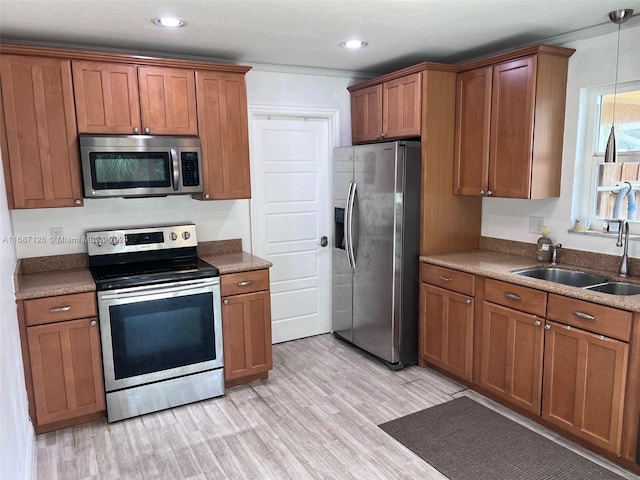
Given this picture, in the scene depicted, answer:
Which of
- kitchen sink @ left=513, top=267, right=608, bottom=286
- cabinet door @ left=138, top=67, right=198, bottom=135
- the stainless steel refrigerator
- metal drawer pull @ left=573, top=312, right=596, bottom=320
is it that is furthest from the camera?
the stainless steel refrigerator

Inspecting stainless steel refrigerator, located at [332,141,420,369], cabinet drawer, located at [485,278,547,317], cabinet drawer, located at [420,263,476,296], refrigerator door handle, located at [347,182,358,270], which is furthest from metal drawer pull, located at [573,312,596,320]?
refrigerator door handle, located at [347,182,358,270]

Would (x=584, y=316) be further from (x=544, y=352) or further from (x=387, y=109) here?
(x=387, y=109)

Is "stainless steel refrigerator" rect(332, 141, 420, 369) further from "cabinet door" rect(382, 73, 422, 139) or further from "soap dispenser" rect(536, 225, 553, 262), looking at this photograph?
"soap dispenser" rect(536, 225, 553, 262)

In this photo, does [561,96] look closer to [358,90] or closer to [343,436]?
[358,90]

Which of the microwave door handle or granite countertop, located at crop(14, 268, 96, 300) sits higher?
the microwave door handle

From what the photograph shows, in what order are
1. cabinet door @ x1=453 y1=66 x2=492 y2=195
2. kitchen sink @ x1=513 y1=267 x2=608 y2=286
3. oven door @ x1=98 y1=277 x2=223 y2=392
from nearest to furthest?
oven door @ x1=98 y1=277 x2=223 y2=392 → kitchen sink @ x1=513 y1=267 x2=608 y2=286 → cabinet door @ x1=453 y1=66 x2=492 y2=195

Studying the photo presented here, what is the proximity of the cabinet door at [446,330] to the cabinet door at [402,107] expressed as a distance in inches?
47.5

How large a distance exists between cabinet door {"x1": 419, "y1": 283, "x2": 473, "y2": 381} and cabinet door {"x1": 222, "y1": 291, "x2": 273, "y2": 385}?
1.19m

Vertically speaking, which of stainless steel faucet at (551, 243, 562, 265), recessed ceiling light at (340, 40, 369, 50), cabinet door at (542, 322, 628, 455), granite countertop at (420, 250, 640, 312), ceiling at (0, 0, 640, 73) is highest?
recessed ceiling light at (340, 40, 369, 50)

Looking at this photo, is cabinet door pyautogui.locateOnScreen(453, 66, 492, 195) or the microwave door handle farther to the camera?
cabinet door pyautogui.locateOnScreen(453, 66, 492, 195)

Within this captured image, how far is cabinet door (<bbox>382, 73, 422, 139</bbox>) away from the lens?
136 inches

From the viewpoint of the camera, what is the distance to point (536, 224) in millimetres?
3428

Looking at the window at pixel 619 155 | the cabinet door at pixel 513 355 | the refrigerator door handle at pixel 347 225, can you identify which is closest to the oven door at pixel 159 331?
the refrigerator door handle at pixel 347 225

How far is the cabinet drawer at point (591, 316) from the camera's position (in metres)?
2.33
